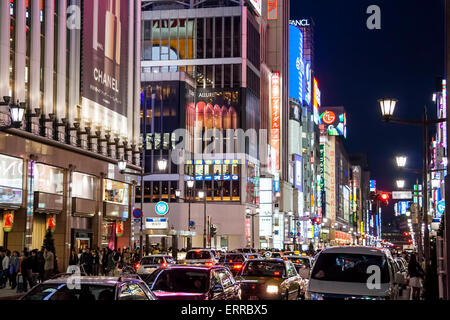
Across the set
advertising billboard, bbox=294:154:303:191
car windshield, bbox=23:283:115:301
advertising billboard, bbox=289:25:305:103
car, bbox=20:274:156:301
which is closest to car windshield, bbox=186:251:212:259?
car, bbox=20:274:156:301

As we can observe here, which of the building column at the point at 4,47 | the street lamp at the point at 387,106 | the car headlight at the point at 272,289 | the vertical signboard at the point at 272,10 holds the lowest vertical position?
the car headlight at the point at 272,289

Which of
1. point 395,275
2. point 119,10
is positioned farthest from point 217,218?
point 395,275

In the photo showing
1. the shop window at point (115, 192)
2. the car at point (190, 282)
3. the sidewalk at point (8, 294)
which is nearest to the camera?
the car at point (190, 282)

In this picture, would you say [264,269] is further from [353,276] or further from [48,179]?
[48,179]

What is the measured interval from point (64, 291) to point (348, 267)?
7.74 m

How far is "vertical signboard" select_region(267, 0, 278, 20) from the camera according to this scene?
13688 cm

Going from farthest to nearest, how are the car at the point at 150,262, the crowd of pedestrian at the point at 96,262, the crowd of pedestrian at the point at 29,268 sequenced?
the crowd of pedestrian at the point at 96,262 → the car at the point at 150,262 → the crowd of pedestrian at the point at 29,268

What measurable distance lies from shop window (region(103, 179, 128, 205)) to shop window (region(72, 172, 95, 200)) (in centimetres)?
203

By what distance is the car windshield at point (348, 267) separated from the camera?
54.1 ft

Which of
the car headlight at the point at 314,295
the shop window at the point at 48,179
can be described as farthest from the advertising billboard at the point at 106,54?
the car headlight at the point at 314,295

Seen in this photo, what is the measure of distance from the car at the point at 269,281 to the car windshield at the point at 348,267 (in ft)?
16.6

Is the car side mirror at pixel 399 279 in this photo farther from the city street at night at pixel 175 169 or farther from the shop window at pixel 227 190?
the shop window at pixel 227 190
